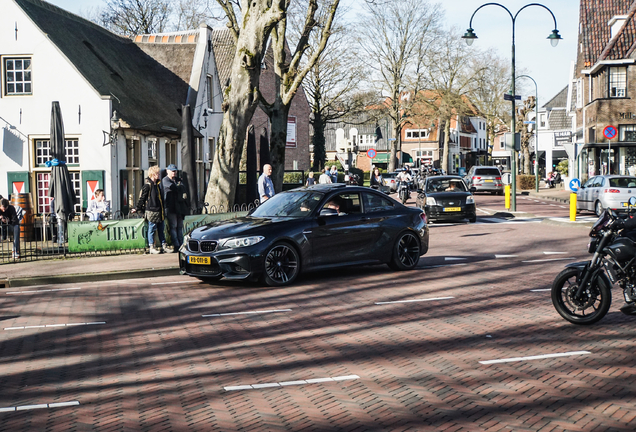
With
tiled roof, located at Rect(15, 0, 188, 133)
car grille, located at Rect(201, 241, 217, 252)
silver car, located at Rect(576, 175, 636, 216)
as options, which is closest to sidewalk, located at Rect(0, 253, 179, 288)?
car grille, located at Rect(201, 241, 217, 252)

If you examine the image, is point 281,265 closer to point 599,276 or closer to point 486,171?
point 599,276

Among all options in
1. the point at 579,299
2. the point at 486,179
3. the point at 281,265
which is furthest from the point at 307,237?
the point at 486,179

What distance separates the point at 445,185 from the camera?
2580 cm

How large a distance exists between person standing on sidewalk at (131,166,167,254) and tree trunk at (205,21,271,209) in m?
2.64

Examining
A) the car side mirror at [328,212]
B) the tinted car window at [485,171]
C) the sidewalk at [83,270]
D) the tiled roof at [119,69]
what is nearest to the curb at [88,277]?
the sidewalk at [83,270]

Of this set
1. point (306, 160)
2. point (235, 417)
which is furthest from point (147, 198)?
point (306, 160)

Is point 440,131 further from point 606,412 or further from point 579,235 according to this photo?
point 606,412

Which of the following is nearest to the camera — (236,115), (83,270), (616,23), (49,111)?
(83,270)

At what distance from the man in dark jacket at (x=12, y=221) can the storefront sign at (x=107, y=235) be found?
3.65ft

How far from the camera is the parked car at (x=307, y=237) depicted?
38.9 feet

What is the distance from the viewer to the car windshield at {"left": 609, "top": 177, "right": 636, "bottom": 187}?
2684cm

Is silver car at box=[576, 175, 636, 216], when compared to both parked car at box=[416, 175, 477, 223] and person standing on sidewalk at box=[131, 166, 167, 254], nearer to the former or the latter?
parked car at box=[416, 175, 477, 223]

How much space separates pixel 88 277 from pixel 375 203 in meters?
5.58

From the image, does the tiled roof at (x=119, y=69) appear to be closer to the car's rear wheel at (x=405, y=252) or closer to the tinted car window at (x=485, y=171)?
the car's rear wheel at (x=405, y=252)
